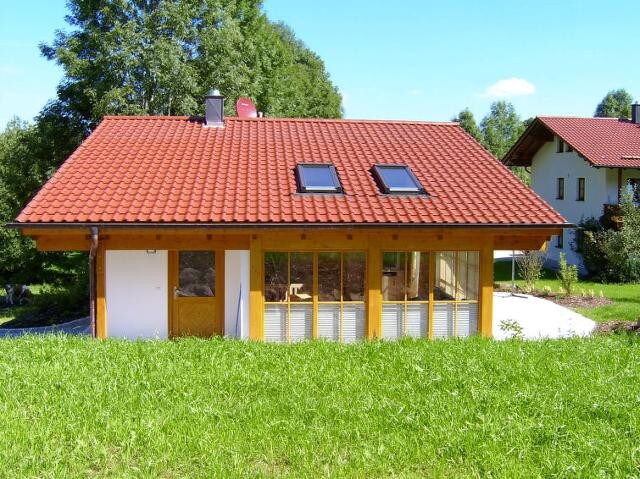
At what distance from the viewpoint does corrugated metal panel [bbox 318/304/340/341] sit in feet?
39.3

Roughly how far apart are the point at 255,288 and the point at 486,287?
440cm

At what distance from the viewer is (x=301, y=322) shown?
11977 mm

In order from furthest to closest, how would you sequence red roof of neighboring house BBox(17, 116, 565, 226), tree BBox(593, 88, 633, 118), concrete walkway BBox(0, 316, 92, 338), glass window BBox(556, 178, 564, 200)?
tree BBox(593, 88, 633, 118) < glass window BBox(556, 178, 564, 200) < concrete walkway BBox(0, 316, 92, 338) < red roof of neighboring house BBox(17, 116, 565, 226)

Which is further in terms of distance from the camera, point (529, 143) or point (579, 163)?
point (529, 143)

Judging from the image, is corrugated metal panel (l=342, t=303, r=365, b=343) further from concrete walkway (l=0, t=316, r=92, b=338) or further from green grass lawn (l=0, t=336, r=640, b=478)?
concrete walkway (l=0, t=316, r=92, b=338)

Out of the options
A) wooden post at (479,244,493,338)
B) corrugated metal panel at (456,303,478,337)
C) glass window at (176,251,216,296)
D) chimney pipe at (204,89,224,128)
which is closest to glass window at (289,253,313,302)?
glass window at (176,251,216,296)

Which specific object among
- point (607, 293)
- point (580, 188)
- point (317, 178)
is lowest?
point (607, 293)

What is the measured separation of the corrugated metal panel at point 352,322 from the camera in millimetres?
12023

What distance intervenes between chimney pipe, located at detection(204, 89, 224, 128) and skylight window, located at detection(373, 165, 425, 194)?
4.40 metres

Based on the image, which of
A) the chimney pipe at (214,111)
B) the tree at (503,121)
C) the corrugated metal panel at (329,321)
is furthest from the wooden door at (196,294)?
the tree at (503,121)

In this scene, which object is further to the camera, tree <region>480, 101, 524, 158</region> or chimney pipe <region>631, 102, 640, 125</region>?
tree <region>480, 101, 524, 158</region>

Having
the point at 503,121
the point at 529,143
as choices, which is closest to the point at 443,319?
the point at 529,143

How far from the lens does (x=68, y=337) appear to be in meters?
11.1

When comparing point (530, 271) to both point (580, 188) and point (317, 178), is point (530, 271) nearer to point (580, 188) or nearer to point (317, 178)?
point (580, 188)
